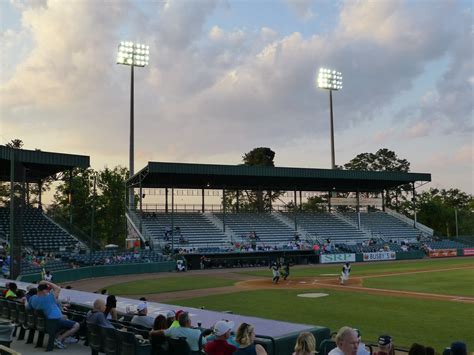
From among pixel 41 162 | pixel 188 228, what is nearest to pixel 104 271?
pixel 41 162

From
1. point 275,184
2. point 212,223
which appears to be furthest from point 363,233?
point 212,223

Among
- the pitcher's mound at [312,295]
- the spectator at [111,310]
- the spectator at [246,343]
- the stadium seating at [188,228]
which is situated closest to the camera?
the spectator at [246,343]

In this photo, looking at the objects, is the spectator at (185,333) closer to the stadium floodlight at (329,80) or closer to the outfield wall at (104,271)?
the outfield wall at (104,271)

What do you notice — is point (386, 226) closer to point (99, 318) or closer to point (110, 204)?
point (110, 204)

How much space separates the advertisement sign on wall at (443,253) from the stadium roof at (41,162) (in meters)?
43.7

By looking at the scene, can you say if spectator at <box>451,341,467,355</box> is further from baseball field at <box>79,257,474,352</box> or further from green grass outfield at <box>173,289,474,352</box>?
baseball field at <box>79,257,474,352</box>

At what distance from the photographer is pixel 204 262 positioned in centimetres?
5156

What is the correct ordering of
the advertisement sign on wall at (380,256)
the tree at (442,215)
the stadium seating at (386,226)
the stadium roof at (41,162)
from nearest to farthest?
the stadium roof at (41,162), the advertisement sign on wall at (380,256), the stadium seating at (386,226), the tree at (442,215)

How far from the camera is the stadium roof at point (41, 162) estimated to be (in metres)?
40.4

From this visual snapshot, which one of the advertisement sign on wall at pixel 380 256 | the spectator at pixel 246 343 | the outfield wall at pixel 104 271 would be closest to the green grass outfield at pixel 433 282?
the advertisement sign on wall at pixel 380 256

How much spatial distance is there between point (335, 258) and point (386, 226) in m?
18.3

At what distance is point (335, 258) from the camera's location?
57.1 meters

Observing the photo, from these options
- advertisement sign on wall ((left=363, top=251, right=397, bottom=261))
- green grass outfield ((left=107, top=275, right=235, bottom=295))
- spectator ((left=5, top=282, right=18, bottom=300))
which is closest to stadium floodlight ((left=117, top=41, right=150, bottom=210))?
green grass outfield ((left=107, top=275, right=235, bottom=295))

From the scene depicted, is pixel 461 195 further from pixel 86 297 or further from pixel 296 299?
pixel 86 297
